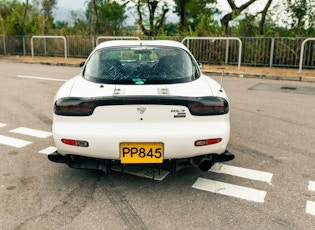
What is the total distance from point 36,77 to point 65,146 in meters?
9.45


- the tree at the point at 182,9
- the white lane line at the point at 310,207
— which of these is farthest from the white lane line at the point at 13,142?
the tree at the point at 182,9

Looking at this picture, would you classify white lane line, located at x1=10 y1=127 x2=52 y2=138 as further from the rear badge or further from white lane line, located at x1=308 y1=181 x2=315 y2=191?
white lane line, located at x1=308 y1=181 x2=315 y2=191

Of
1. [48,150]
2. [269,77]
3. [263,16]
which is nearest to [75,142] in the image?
[48,150]

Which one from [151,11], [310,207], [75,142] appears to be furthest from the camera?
[151,11]

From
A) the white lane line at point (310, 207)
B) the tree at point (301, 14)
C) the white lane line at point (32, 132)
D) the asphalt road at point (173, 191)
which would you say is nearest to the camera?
the asphalt road at point (173, 191)

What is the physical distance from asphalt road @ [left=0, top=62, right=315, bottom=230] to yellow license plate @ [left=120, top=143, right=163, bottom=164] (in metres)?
0.39

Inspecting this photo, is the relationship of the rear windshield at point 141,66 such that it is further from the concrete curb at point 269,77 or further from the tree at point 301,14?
the tree at point 301,14

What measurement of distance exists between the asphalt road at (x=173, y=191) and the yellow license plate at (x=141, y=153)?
39 cm

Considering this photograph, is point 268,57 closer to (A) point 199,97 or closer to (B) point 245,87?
(B) point 245,87

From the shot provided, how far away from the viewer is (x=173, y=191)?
10.9 feet

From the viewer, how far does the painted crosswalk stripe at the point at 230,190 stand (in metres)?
3.20

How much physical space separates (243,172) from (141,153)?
1.35m

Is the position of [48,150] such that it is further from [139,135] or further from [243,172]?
[243,172]

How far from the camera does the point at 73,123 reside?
317 centimetres
